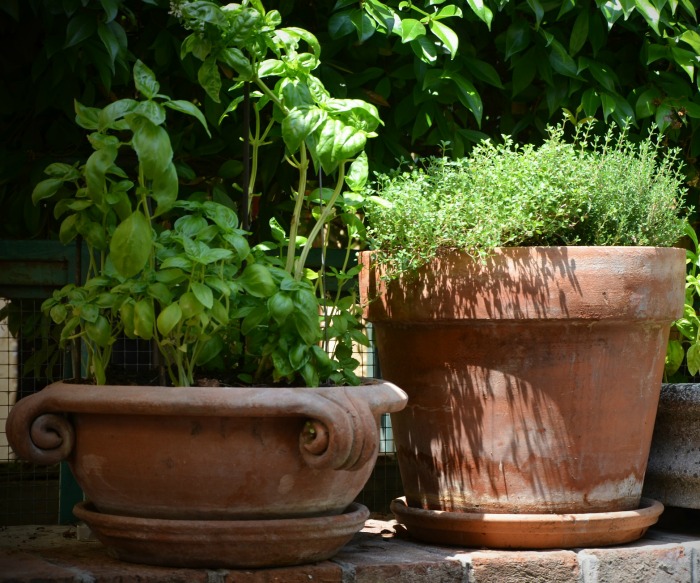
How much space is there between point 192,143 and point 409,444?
1.12 metres

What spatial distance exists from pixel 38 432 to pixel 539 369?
119 cm

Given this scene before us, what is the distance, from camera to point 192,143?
3.02 m

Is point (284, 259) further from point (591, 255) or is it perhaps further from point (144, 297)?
point (591, 255)

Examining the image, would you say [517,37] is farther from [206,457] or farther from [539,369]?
[206,457]

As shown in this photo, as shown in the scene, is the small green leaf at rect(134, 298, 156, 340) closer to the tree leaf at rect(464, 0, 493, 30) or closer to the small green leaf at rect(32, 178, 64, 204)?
the small green leaf at rect(32, 178, 64, 204)

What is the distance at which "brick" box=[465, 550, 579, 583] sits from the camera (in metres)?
2.39

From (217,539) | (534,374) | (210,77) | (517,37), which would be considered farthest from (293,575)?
(517,37)

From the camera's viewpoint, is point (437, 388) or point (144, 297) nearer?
point (144, 297)

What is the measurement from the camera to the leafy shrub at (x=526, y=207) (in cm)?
247

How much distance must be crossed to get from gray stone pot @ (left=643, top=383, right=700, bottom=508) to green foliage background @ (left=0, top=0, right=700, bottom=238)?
2.68 feet

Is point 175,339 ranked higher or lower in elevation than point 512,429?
higher

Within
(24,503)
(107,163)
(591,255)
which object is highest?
(107,163)

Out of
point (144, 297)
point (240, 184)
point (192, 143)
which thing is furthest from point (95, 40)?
point (144, 297)

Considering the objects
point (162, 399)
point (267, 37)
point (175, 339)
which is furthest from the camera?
point (267, 37)
